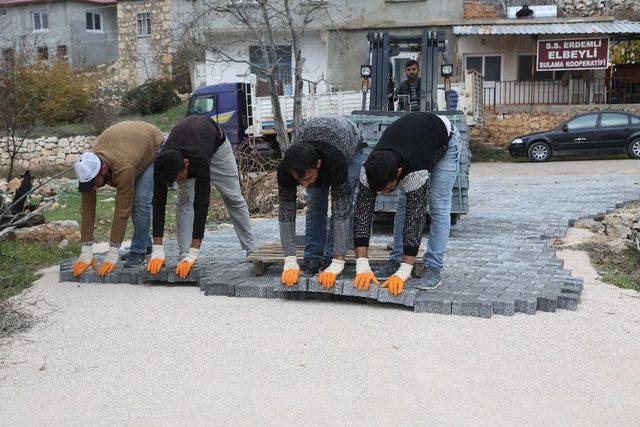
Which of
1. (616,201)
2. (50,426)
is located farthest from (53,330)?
(616,201)

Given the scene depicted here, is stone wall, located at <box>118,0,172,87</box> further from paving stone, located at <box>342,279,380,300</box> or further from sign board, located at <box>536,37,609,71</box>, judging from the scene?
paving stone, located at <box>342,279,380,300</box>

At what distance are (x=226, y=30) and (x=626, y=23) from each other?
13923 millimetres

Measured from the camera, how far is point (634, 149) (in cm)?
2039

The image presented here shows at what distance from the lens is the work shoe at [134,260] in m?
6.74

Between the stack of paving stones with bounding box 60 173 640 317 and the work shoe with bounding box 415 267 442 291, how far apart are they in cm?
6

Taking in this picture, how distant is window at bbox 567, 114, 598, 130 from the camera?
20.6 m

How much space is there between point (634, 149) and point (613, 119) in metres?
1.04

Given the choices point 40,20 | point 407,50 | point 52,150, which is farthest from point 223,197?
point 40,20

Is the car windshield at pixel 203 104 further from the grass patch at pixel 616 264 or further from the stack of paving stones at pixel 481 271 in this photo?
the grass patch at pixel 616 264

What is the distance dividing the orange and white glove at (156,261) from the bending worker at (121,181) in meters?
0.35

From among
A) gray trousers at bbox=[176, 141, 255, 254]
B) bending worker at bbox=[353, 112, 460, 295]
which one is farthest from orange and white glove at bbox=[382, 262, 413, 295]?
gray trousers at bbox=[176, 141, 255, 254]

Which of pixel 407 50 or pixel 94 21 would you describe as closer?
pixel 407 50

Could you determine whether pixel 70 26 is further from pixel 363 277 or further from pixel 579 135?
pixel 363 277

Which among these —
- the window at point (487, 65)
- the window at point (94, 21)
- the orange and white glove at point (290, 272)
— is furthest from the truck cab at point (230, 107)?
the window at point (94, 21)
